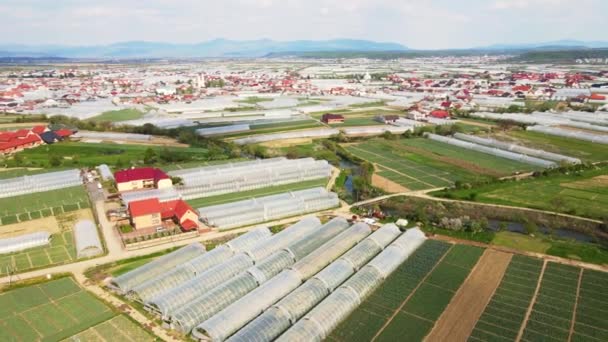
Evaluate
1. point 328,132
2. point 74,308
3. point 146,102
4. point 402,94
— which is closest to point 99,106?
point 146,102

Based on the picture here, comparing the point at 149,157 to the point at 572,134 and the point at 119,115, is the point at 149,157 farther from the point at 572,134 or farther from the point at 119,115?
the point at 572,134

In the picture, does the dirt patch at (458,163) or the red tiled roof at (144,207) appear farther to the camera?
the dirt patch at (458,163)

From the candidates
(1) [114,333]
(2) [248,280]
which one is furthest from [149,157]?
(1) [114,333]

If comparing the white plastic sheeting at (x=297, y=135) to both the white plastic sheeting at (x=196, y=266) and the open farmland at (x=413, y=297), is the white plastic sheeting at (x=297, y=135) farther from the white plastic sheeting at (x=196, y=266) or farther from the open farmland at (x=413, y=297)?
the open farmland at (x=413, y=297)

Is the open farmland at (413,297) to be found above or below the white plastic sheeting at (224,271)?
below

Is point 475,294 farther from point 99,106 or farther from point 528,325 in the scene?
point 99,106

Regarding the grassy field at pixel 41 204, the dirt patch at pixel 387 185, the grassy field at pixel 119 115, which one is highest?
the grassy field at pixel 119 115

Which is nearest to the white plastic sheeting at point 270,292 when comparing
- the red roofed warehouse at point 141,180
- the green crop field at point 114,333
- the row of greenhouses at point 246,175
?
the green crop field at point 114,333
